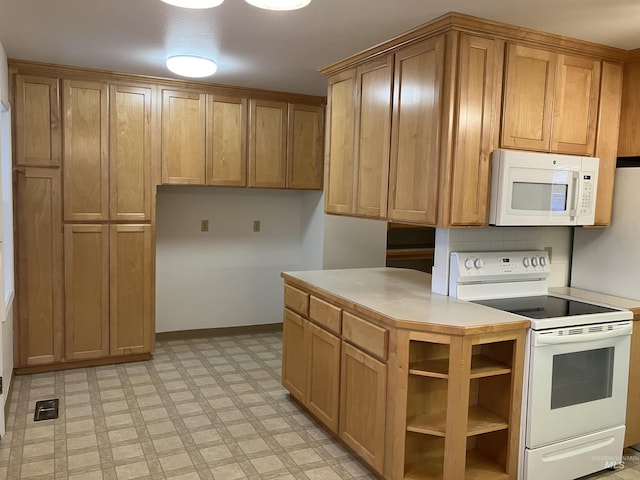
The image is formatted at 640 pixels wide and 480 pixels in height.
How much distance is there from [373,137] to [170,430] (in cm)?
211

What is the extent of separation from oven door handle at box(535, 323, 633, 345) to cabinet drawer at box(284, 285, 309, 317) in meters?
1.37

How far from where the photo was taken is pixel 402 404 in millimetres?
2367

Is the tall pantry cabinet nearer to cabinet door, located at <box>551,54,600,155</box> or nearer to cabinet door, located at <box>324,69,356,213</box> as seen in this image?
cabinet door, located at <box>324,69,356,213</box>

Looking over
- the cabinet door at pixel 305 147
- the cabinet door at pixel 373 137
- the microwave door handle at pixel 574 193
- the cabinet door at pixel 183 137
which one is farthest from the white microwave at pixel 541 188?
the cabinet door at pixel 183 137

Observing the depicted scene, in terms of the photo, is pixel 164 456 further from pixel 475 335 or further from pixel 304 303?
pixel 475 335

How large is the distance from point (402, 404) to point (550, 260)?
157 centimetres

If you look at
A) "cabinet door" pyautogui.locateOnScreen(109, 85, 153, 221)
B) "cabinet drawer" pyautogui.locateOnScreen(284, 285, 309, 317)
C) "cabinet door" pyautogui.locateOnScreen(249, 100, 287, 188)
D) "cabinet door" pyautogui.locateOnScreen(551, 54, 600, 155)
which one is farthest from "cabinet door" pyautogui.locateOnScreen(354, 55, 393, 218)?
"cabinet door" pyautogui.locateOnScreen(109, 85, 153, 221)

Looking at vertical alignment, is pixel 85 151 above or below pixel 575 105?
below

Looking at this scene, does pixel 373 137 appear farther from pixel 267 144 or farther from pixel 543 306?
pixel 267 144

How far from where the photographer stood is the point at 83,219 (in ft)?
12.9

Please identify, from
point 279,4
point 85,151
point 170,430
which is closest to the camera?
point 279,4

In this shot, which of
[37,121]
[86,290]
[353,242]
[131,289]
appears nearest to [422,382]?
[353,242]

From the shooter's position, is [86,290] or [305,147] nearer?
[86,290]

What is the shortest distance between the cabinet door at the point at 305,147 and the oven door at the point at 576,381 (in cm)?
283
